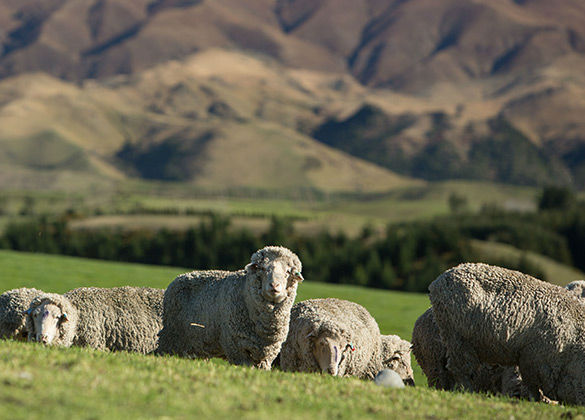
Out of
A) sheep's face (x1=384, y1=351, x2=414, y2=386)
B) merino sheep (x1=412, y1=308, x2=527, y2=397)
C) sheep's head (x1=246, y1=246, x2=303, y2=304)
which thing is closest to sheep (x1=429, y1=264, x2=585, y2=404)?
merino sheep (x1=412, y1=308, x2=527, y2=397)

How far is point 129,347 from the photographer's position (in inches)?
547

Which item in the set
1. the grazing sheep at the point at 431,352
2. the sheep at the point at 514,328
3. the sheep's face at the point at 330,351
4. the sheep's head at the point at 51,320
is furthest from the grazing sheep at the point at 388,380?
the sheep's head at the point at 51,320

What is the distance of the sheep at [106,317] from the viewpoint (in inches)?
509

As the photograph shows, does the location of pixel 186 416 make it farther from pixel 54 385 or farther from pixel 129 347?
pixel 129 347

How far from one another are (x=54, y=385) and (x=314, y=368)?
251 inches

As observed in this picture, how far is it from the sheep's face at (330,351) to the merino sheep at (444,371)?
1.78m

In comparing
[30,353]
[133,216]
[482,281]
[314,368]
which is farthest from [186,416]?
[133,216]

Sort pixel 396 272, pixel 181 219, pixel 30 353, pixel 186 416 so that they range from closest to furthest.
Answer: pixel 186 416 < pixel 30 353 < pixel 396 272 < pixel 181 219

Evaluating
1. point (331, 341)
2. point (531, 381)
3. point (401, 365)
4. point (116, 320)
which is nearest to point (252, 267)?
point (331, 341)

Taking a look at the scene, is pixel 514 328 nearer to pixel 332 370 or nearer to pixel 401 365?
pixel 332 370

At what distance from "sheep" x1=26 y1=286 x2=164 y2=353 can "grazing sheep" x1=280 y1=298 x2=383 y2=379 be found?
2.74m

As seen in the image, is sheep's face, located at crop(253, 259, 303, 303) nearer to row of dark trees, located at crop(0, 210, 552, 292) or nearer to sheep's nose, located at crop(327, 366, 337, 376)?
sheep's nose, located at crop(327, 366, 337, 376)

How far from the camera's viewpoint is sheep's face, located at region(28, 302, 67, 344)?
40.3 ft

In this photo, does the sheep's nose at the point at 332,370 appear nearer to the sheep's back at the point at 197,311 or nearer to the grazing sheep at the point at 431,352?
the sheep's back at the point at 197,311
